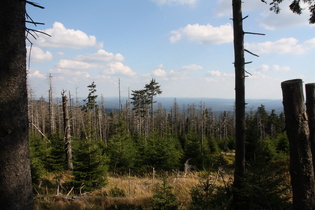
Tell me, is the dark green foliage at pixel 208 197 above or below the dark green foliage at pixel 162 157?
above

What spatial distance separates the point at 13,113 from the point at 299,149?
4347 mm

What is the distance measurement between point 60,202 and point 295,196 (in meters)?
7.07

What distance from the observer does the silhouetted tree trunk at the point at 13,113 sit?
2.27m

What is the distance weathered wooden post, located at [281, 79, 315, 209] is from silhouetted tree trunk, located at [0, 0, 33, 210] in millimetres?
4133

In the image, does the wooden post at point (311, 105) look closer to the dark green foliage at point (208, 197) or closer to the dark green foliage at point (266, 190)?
the dark green foliage at point (266, 190)

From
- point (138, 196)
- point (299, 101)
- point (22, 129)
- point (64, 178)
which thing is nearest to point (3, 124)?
→ point (22, 129)

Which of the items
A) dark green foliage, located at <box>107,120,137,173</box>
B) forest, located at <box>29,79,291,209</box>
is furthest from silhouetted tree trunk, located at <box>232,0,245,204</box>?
dark green foliage, located at <box>107,120,137,173</box>

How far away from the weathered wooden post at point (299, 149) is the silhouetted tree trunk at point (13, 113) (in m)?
4.13

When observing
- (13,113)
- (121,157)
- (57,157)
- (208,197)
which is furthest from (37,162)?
(13,113)

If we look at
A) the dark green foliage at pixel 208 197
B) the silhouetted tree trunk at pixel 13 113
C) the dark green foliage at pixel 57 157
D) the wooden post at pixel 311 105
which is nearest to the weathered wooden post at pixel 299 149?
the wooden post at pixel 311 105

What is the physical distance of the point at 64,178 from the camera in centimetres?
1201

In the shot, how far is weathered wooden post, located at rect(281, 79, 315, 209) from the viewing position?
3.23m

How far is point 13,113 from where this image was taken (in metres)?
2.34

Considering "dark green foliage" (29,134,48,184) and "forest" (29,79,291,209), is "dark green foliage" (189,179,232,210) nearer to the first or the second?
"forest" (29,79,291,209)
